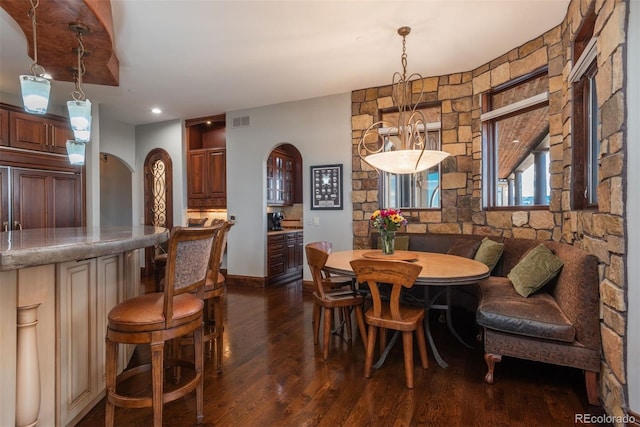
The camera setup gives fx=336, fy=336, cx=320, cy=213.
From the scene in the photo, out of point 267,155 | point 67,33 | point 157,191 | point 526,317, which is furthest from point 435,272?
point 157,191

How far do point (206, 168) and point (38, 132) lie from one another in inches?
92.3

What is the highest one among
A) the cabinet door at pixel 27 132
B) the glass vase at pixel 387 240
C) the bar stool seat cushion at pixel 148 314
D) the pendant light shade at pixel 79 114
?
the cabinet door at pixel 27 132

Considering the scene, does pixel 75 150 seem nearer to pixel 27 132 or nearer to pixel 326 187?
pixel 27 132

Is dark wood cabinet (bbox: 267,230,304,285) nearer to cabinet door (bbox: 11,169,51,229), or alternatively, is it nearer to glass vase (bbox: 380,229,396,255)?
glass vase (bbox: 380,229,396,255)

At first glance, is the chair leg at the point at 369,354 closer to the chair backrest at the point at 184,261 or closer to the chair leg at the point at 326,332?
the chair leg at the point at 326,332

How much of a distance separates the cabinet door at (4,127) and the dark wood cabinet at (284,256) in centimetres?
357

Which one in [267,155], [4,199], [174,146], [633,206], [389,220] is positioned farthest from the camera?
[174,146]

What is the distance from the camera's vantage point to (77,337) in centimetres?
181

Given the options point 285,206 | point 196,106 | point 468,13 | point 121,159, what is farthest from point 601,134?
point 121,159

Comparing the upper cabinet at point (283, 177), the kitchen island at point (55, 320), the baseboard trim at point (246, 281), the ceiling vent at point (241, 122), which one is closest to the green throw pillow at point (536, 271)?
the kitchen island at point (55, 320)

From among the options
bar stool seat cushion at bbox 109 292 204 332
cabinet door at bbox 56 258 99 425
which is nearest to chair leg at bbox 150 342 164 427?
bar stool seat cushion at bbox 109 292 204 332

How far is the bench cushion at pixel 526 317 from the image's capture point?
2.13 meters

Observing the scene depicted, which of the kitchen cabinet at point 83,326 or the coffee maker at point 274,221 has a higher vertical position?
the coffee maker at point 274,221

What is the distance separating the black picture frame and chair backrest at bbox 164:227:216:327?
322 centimetres
